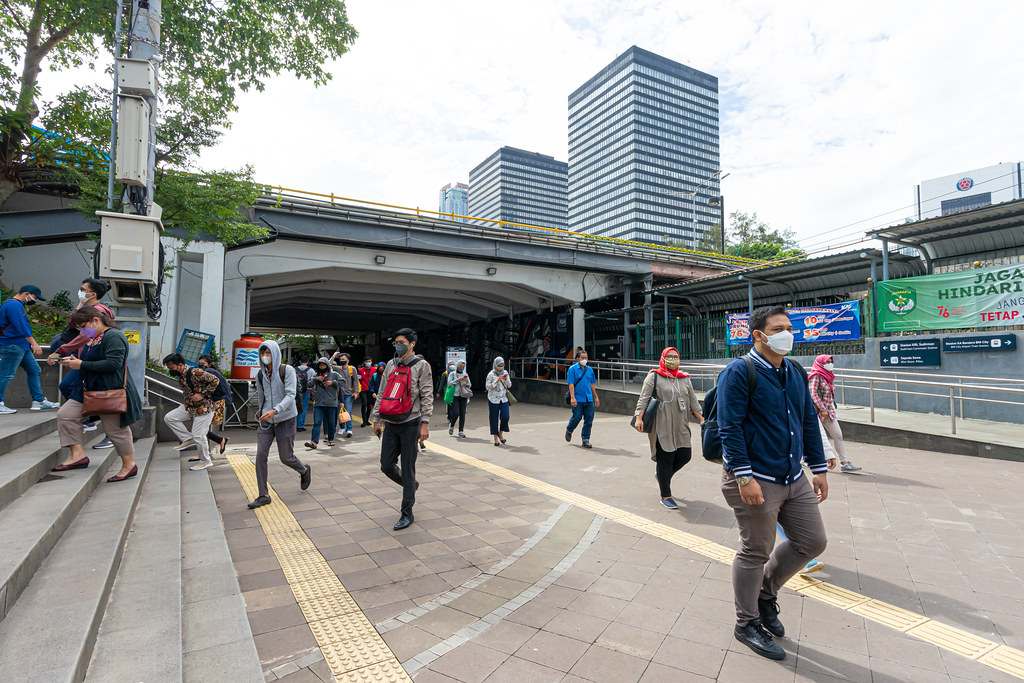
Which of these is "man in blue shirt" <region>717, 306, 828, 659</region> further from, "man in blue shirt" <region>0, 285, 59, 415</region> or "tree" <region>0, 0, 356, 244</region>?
"tree" <region>0, 0, 356, 244</region>

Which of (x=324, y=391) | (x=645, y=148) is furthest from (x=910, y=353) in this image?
(x=645, y=148)

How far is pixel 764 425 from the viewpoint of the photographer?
2.66 metres

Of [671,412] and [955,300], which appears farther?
[955,300]

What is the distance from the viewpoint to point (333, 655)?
2.56 meters

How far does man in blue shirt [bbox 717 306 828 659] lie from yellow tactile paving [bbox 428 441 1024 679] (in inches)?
28.3

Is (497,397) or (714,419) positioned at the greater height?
(714,419)

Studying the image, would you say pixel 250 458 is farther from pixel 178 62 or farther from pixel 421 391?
pixel 178 62

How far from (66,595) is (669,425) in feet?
15.3

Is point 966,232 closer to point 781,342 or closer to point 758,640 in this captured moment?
point 781,342

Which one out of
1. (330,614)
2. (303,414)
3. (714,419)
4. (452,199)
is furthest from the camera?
(452,199)

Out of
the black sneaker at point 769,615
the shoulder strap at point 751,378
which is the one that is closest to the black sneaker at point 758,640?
the black sneaker at point 769,615

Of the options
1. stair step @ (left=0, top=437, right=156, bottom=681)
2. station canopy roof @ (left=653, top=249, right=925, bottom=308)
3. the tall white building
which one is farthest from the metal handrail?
the tall white building

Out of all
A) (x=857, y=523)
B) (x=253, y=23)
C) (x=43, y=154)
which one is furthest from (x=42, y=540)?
(x=253, y=23)

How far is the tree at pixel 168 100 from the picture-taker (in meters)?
11.1
